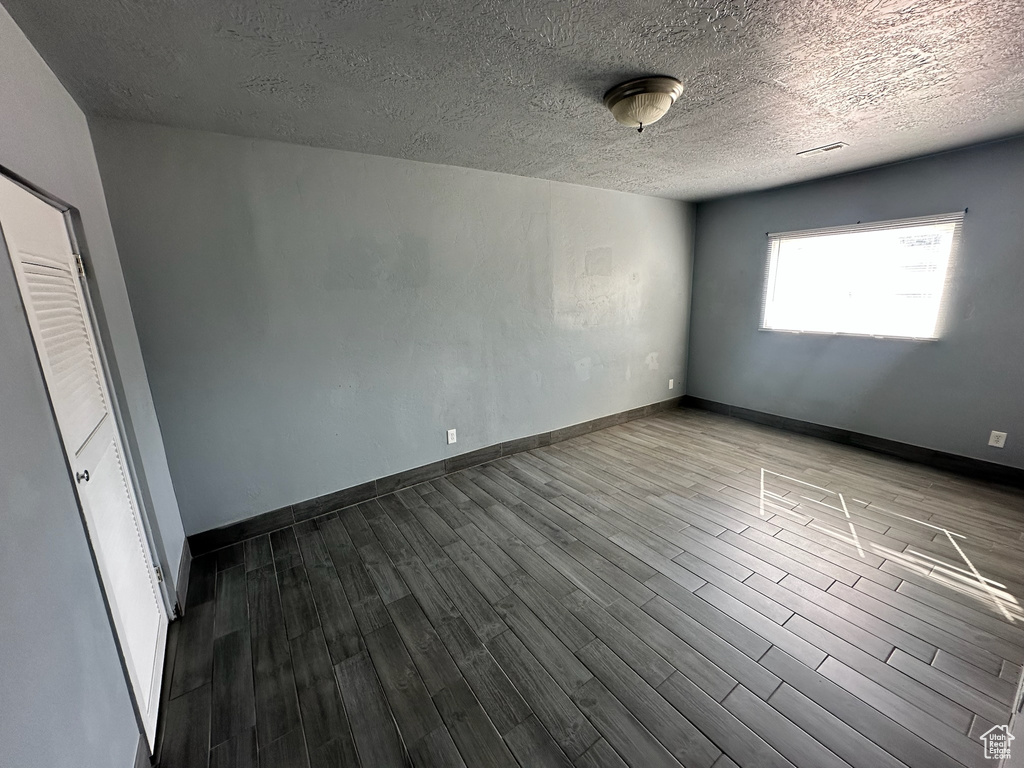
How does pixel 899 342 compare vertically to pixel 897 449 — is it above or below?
above

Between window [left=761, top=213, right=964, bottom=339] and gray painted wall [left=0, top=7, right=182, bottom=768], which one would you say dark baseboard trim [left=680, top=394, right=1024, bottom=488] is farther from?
gray painted wall [left=0, top=7, right=182, bottom=768]

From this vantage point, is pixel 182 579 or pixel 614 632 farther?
pixel 182 579

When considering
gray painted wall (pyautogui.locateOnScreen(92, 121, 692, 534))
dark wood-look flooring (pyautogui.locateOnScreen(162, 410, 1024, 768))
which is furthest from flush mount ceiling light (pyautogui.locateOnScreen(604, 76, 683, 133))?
dark wood-look flooring (pyautogui.locateOnScreen(162, 410, 1024, 768))

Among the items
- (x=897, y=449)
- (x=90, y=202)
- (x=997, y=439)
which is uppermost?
(x=90, y=202)

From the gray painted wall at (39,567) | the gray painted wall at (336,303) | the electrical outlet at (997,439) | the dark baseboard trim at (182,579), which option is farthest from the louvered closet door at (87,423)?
the electrical outlet at (997,439)

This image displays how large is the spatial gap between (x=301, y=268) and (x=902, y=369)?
15.5 ft

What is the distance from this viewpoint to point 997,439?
2.94m

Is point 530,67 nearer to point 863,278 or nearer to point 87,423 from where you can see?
point 87,423

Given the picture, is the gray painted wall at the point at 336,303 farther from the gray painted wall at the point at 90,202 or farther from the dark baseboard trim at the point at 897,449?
the dark baseboard trim at the point at 897,449

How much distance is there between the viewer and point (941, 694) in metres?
1.47

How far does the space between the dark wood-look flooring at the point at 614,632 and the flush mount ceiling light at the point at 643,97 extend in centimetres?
229

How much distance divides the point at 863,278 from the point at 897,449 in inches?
59.7

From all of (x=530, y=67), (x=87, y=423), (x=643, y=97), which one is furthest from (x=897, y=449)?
(x=87, y=423)

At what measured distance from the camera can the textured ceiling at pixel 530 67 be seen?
1302mm
